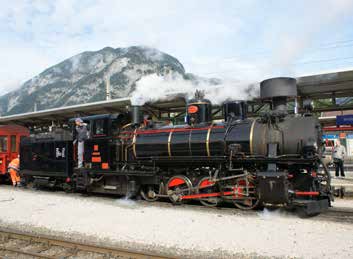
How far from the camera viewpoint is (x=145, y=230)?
23.4 feet

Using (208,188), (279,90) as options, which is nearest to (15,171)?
(208,188)

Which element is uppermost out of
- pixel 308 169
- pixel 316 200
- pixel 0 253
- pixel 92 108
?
pixel 92 108

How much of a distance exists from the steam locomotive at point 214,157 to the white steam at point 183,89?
3.92 ft

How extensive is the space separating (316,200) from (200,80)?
239 inches

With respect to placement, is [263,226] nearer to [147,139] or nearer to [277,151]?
[277,151]

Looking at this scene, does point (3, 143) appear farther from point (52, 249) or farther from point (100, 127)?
point (52, 249)

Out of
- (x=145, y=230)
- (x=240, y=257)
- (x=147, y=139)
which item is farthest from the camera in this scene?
(x=147, y=139)

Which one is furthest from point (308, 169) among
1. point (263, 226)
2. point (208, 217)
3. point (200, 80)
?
point (200, 80)

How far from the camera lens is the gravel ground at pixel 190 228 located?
5.79m

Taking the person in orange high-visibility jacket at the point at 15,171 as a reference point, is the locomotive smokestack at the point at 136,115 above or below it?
above

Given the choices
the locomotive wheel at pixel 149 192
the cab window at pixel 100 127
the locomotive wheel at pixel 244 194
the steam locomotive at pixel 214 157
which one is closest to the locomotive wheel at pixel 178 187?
the steam locomotive at pixel 214 157

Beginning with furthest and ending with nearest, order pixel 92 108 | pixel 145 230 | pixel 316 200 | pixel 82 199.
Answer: pixel 92 108 < pixel 82 199 < pixel 316 200 < pixel 145 230

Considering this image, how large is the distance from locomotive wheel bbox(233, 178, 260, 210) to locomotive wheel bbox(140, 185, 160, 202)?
281 centimetres

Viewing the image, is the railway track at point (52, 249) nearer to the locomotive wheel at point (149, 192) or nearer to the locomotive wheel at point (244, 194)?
the locomotive wheel at point (244, 194)
